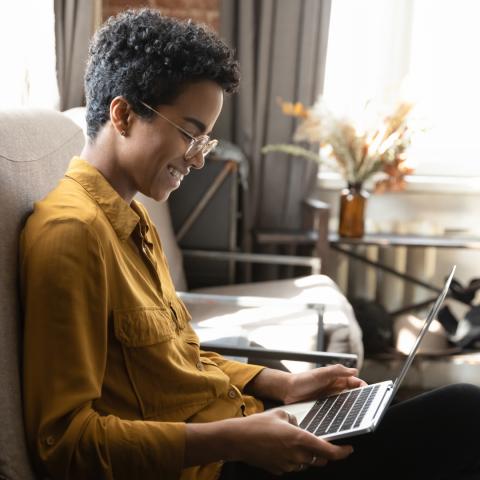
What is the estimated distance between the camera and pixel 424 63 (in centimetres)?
300

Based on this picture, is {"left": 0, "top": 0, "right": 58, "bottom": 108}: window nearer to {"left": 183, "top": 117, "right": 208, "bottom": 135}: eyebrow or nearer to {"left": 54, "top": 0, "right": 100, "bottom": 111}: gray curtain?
{"left": 54, "top": 0, "right": 100, "bottom": 111}: gray curtain

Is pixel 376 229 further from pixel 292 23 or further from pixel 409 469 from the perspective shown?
pixel 409 469

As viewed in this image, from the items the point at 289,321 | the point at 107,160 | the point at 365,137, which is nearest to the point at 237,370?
the point at 107,160

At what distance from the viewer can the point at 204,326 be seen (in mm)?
2018

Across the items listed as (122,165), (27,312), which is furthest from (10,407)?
(122,165)

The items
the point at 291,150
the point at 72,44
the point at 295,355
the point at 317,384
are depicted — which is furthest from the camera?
the point at 291,150

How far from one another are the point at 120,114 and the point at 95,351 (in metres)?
0.35

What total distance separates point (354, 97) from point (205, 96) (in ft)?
6.69

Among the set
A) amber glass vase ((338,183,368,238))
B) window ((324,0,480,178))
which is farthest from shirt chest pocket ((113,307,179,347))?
window ((324,0,480,178))

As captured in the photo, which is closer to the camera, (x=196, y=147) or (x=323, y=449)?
(x=323, y=449)

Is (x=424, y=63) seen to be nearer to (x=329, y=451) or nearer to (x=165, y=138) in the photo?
(x=165, y=138)

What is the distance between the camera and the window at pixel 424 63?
291 centimetres

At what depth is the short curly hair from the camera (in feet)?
3.26

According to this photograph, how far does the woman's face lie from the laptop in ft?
1.41
